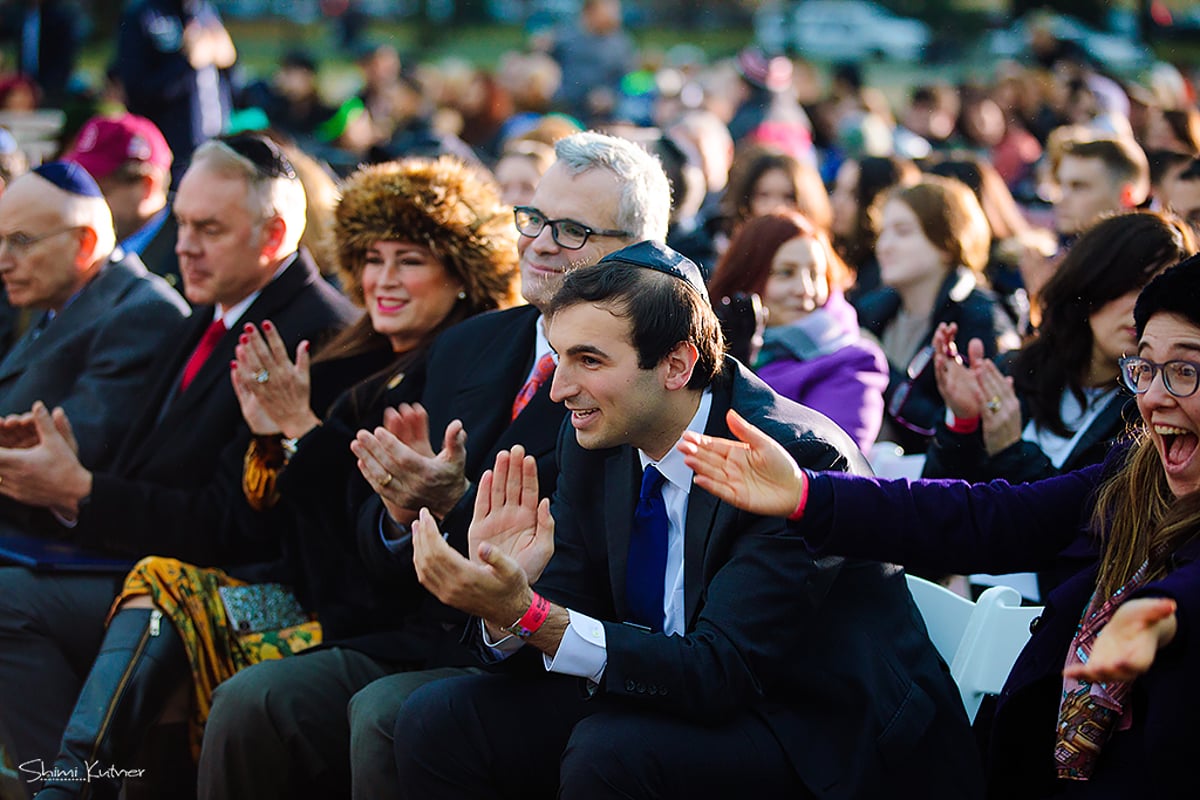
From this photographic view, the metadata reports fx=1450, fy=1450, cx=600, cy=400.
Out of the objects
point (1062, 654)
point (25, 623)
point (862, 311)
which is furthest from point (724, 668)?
point (862, 311)

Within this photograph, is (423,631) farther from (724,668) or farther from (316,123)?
(316,123)

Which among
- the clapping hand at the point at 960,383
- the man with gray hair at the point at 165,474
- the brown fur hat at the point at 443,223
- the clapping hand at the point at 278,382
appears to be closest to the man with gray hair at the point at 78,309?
the man with gray hair at the point at 165,474

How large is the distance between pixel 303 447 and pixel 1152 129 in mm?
6497

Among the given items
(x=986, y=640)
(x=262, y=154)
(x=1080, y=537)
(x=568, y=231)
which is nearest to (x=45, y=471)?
(x=262, y=154)

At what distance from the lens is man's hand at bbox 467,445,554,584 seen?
335 centimetres

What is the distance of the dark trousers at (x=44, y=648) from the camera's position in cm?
458

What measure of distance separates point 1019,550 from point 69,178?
4031 millimetres

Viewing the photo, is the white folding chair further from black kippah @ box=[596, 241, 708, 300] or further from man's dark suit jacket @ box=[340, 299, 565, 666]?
man's dark suit jacket @ box=[340, 299, 565, 666]

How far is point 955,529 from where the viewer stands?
10.1 feet

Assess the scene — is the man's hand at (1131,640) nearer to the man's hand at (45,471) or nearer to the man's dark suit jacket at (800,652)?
the man's dark suit jacket at (800,652)

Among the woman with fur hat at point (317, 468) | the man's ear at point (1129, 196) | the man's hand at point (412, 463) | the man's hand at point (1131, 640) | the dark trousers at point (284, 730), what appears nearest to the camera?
the man's hand at point (1131, 640)

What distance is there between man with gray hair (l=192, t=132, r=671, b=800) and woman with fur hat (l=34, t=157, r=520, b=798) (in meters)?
0.19

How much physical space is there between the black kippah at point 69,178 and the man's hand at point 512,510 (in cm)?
297

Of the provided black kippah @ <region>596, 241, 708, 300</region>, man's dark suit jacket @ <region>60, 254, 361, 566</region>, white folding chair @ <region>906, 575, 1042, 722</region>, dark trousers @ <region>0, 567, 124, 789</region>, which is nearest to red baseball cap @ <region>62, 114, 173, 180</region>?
man's dark suit jacket @ <region>60, 254, 361, 566</region>
